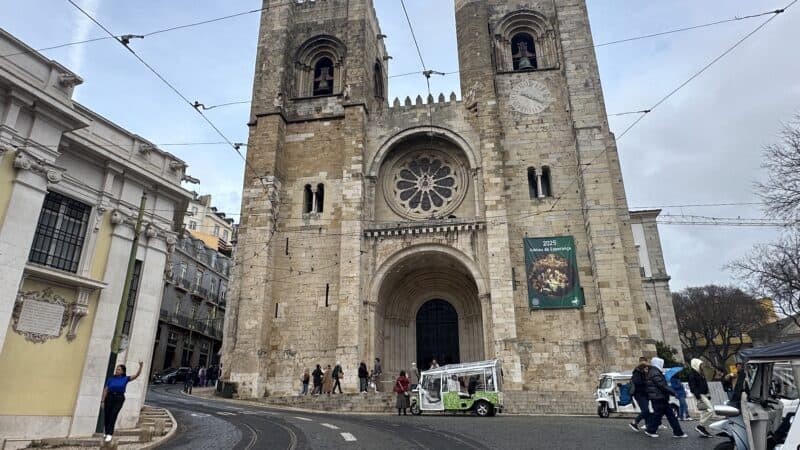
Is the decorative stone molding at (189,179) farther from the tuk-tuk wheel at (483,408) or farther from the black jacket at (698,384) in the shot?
the black jacket at (698,384)

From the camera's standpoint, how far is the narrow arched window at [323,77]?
72.5 feet

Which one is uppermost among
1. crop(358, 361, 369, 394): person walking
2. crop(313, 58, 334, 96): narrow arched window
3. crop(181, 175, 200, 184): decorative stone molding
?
crop(313, 58, 334, 96): narrow arched window

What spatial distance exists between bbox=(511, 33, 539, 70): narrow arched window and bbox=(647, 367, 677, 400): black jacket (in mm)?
16134

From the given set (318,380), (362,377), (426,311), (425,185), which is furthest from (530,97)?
(318,380)

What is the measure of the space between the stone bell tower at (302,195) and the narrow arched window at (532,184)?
657 centimetres

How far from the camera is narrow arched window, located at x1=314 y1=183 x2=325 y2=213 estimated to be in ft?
63.9

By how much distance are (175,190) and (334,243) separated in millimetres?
8358

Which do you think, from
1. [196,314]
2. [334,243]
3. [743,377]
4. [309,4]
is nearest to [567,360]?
[334,243]

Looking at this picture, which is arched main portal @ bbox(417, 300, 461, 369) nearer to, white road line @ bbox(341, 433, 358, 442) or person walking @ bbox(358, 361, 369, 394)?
person walking @ bbox(358, 361, 369, 394)

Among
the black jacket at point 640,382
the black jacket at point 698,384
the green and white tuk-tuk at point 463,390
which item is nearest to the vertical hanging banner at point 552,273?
the green and white tuk-tuk at point 463,390

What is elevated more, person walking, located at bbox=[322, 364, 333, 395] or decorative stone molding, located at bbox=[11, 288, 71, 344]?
decorative stone molding, located at bbox=[11, 288, 71, 344]

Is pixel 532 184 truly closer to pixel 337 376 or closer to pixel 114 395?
pixel 337 376

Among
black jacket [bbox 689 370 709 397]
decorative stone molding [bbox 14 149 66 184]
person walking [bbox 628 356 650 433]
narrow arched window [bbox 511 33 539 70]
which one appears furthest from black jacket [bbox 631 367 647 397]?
narrow arched window [bbox 511 33 539 70]

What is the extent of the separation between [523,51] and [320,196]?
1077 centimetres
